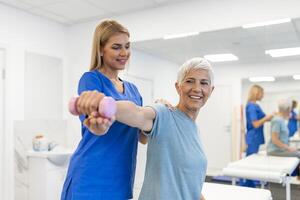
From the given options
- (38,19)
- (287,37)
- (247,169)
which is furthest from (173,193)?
(38,19)

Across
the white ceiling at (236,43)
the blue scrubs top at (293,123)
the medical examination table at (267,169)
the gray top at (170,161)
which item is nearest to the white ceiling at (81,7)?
the white ceiling at (236,43)

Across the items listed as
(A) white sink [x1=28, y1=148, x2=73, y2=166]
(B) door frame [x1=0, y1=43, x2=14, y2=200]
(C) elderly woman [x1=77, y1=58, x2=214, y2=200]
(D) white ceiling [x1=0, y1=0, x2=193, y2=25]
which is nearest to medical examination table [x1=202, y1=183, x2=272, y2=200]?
(C) elderly woman [x1=77, y1=58, x2=214, y2=200]

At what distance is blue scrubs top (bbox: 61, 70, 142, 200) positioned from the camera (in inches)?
39.0

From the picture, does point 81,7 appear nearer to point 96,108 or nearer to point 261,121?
point 261,121

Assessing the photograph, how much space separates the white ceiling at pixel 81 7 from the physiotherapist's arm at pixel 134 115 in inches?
97.7

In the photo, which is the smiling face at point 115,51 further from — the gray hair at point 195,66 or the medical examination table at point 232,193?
the medical examination table at point 232,193

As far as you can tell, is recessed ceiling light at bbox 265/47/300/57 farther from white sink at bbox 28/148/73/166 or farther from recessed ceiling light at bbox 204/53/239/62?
white sink at bbox 28/148/73/166

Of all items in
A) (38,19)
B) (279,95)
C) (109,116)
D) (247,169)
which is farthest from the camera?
(38,19)

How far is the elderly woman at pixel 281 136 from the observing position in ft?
7.99

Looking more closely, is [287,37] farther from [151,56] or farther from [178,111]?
[178,111]

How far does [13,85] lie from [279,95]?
8.63 feet

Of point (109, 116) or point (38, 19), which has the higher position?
point (38, 19)

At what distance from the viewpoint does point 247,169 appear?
89.8 inches

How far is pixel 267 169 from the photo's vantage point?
223cm
